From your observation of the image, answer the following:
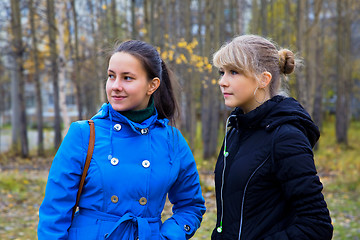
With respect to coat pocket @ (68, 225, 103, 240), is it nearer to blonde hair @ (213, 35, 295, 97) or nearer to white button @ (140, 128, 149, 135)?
white button @ (140, 128, 149, 135)

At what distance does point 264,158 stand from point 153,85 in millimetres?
843

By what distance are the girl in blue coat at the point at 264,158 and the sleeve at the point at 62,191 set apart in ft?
2.58

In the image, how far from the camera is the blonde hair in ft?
7.36

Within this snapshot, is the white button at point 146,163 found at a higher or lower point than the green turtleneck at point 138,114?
lower

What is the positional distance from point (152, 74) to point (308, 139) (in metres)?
0.97

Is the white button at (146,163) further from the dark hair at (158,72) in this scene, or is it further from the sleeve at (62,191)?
the dark hair at (158,72)

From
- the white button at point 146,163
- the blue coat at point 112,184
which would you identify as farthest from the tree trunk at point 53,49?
the white button at point 146,163

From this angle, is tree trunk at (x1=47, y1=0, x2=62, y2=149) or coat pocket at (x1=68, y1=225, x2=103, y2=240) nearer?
coat pocket at (x1=68, y1=225, x2=103, y2=240)

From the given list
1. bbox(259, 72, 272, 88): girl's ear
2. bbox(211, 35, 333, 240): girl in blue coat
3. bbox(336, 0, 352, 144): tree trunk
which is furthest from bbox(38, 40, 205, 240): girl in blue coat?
bbox(336, 0, 352, 144): tree trunk

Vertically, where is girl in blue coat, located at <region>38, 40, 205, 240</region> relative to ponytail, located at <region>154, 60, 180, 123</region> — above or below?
below

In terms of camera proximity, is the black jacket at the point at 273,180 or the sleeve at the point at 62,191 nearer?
the black jacket at the point at 273,180

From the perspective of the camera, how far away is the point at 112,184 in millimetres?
2258

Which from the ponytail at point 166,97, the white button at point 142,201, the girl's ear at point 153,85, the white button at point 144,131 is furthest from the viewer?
the ponytail at point 166,97

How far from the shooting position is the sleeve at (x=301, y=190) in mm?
1951
